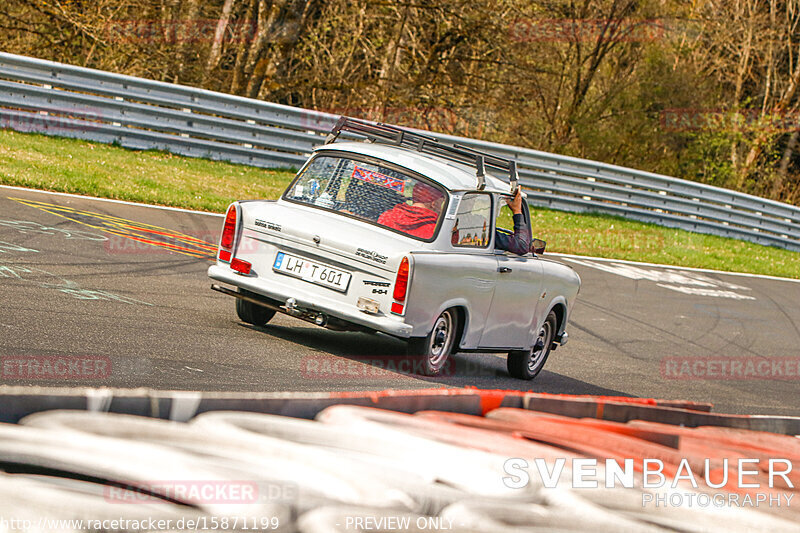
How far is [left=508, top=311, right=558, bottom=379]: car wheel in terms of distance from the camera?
9547 millimetres

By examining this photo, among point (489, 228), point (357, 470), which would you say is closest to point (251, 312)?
point (489, 228)

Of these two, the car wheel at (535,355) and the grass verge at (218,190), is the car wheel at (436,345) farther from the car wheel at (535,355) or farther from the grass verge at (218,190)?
the grass verge at (218,190)

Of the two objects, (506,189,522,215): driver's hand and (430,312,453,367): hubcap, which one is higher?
(506,189,522,215): driver's hand

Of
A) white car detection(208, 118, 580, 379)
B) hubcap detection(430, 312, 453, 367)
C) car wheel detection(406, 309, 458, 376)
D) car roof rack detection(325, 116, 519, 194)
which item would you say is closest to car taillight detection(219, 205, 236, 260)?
white car detection(208, 118, 580, 379)

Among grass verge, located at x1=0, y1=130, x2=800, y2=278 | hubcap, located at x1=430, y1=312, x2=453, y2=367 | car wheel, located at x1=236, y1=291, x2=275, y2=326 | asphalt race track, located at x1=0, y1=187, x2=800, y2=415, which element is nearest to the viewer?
asphalt race track, located at x1=0, y1=187, x2=800, y2=415

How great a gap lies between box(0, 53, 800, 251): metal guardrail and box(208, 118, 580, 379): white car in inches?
425

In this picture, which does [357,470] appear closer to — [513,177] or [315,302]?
[315,302]

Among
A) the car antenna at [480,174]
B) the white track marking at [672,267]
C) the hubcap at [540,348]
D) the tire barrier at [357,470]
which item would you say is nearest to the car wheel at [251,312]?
the car antenna at [480,174]

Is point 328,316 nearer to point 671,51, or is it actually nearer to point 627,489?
point 627,489

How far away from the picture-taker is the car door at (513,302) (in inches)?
344

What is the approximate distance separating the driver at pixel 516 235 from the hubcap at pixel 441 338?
121 cm

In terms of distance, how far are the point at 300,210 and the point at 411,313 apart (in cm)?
139

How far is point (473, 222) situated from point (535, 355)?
1823mm

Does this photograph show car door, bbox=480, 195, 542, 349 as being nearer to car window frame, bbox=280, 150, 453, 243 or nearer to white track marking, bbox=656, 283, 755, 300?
car window frame, bbox=280, 150, 453, 243
